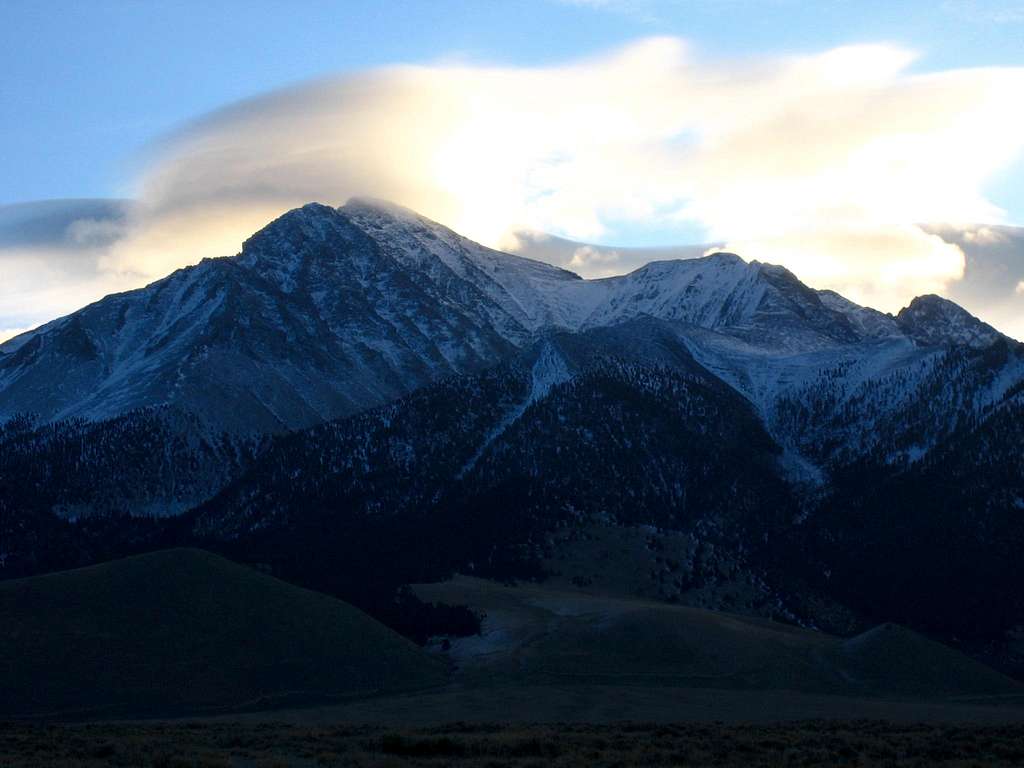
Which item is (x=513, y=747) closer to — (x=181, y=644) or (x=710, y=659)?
(x=181, y=644)

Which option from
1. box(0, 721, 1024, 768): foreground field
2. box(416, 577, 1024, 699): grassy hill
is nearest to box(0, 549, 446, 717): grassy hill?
box(416, 577, 1024, 699): grassy hill

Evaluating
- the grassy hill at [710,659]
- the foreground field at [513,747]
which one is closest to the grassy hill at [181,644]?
the grassy hill at [710,659]

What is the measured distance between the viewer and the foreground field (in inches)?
2645

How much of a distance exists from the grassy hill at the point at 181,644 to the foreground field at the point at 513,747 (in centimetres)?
2769

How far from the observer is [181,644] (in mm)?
124750

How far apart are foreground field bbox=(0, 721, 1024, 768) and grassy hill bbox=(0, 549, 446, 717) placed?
90.8ft

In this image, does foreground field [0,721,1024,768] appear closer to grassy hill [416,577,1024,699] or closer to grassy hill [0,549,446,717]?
grassy hill [0,549,446,717]

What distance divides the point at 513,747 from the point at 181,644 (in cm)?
5740

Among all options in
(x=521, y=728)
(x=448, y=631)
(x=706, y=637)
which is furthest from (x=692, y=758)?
(x=448, y=631)

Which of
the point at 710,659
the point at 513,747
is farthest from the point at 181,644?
the point at 513,747

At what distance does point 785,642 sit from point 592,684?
36.2 metres

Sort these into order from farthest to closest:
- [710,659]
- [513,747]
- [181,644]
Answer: [710,659] < [181,644] < [513,747]

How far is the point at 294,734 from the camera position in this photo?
82.8 meters

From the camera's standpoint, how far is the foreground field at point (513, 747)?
2645 inches
